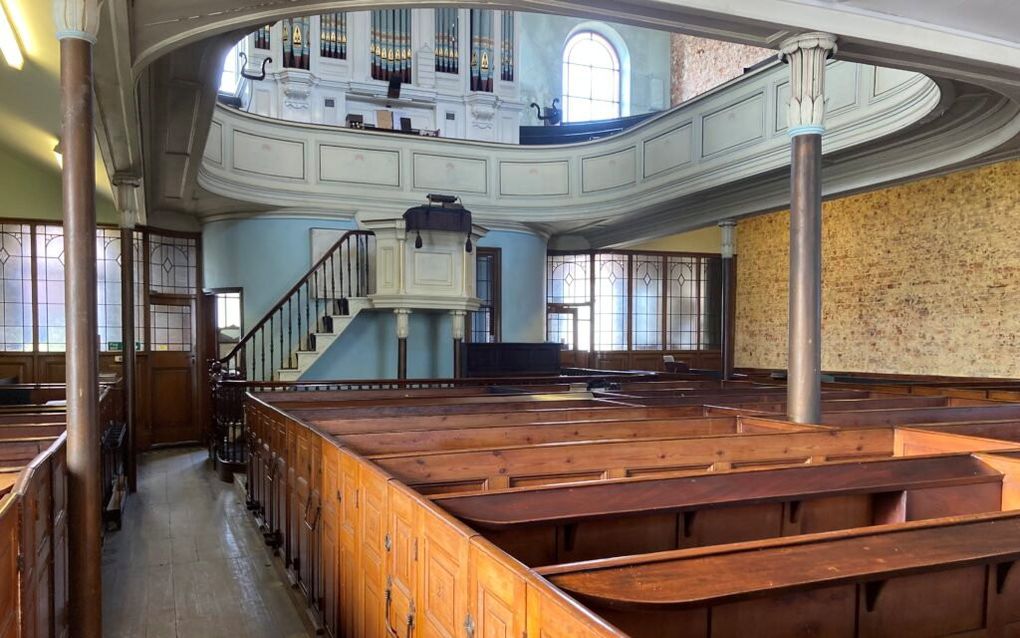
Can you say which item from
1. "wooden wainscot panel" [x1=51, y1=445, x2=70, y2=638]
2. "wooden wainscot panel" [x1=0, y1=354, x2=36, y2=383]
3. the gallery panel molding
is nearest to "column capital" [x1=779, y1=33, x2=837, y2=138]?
the gallery panel molding

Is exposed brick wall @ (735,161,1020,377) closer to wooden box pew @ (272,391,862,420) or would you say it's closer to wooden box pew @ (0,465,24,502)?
wooden box pew @ (272,391,862,420)

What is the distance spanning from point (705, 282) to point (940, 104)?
7.41 meters

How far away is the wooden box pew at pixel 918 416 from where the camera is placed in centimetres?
407

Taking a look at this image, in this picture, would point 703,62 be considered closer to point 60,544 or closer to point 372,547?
point 372,547

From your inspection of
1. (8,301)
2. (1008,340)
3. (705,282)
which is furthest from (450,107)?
(1008,340)

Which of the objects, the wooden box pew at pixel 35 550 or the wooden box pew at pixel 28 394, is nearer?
the wooden box pew at pixel 35 550

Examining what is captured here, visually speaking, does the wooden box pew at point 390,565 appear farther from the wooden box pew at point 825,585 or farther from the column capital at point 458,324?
the column capital at point 458,324

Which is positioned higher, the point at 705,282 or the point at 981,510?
the point at 705,282

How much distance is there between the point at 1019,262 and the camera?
7594 mm

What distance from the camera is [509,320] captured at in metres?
10.5

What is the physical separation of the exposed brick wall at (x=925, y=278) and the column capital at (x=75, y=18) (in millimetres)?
8727

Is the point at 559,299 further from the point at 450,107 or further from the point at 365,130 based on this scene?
the point at 365,130

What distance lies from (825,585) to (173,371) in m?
9.02

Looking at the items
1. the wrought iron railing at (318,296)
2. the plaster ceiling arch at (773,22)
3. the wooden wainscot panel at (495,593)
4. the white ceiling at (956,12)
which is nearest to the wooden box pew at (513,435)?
the wooden wainscot panel at (495,593)
